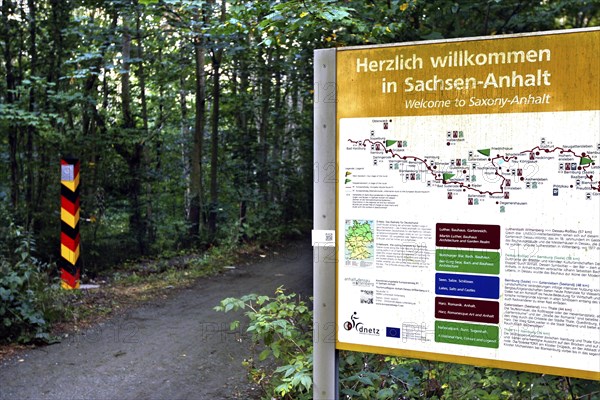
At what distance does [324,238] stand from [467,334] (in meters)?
0.84

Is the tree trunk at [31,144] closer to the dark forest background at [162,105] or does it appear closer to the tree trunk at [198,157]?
the dark forest background at [162,105]

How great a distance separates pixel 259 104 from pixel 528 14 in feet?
28.6

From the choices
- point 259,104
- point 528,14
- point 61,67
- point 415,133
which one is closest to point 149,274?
point 61,67

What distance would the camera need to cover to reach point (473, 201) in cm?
262

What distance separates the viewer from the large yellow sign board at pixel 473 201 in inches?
95.3

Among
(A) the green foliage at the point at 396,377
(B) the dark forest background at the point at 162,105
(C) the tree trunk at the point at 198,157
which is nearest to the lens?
(A) the green foliage at the point at 396,377

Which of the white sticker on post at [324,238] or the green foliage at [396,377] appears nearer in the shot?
the white sticker on post at [324,238]

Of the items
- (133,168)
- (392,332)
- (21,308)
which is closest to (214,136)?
(133,168)

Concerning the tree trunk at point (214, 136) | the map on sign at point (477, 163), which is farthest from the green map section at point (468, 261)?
the tree trunk at point (214, 136)

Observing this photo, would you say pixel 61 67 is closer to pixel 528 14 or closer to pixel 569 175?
pixel 528 14

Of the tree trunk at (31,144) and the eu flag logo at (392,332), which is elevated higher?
the tree trunk at (31,144)

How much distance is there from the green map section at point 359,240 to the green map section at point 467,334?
0.48m

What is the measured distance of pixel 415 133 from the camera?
108 inches

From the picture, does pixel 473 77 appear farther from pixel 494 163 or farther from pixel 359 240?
pixel 359 240
